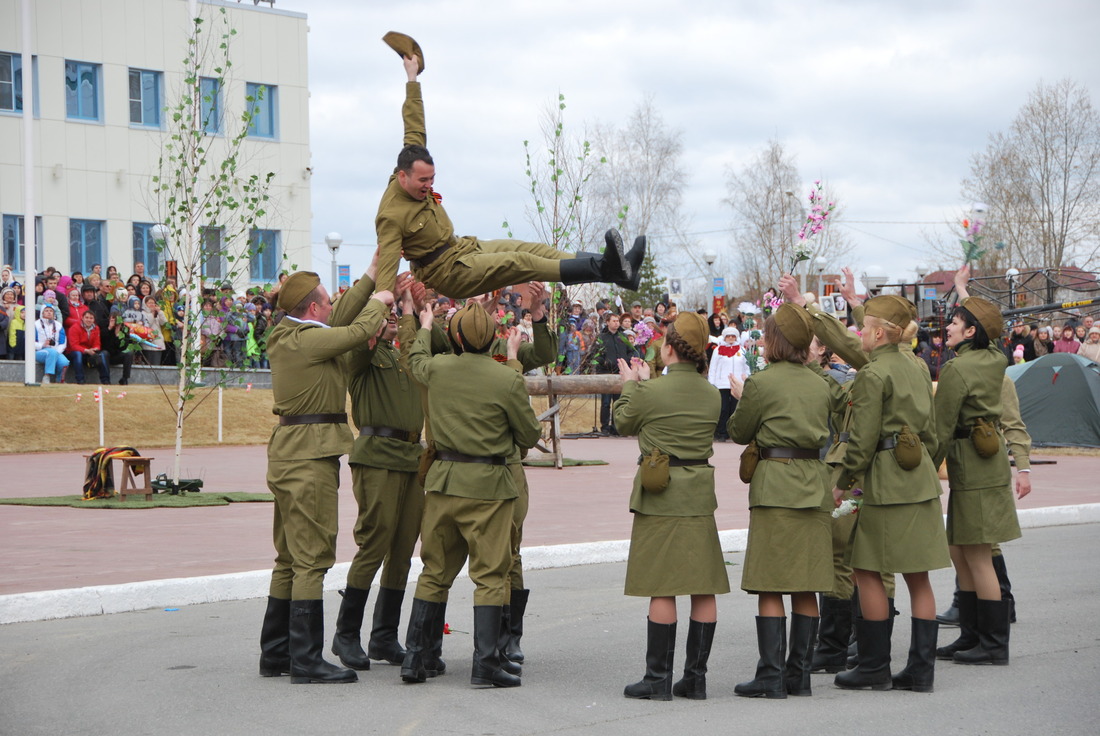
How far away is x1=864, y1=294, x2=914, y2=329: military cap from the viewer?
718 centimetres

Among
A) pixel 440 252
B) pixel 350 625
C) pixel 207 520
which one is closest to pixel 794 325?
pixel 440 252

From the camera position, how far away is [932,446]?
730 cm

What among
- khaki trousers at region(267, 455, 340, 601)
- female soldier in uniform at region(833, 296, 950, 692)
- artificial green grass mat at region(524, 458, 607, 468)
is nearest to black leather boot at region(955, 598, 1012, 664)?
female soldier in uniform at region(833, 296, 950, 692)

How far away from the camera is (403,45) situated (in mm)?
7570

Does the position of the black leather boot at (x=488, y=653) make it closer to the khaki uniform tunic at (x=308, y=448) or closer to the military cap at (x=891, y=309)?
the khaki uniform tunic at (x=308, y=448)

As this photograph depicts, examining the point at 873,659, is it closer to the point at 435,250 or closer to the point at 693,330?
the point at 693,330

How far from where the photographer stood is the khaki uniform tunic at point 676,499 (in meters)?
6.60

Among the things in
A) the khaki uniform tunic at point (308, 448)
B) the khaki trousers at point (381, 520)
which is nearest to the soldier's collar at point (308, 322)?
the khaki uniform tunic at point (308, 448)

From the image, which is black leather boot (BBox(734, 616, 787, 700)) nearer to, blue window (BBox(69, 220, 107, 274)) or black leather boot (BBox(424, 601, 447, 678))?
black leather boot (BBox(424, 601, 447, 678))

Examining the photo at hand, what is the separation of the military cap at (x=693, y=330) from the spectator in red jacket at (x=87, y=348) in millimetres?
20506

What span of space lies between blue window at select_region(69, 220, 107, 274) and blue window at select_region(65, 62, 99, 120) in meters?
3.04

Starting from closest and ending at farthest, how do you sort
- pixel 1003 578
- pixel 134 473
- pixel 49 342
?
→ pixel 1003 578
pixel 134 473
pixel 49 342

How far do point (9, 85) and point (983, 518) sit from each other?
111 feet

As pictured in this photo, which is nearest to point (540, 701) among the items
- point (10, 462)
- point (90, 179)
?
point (10, 462)
